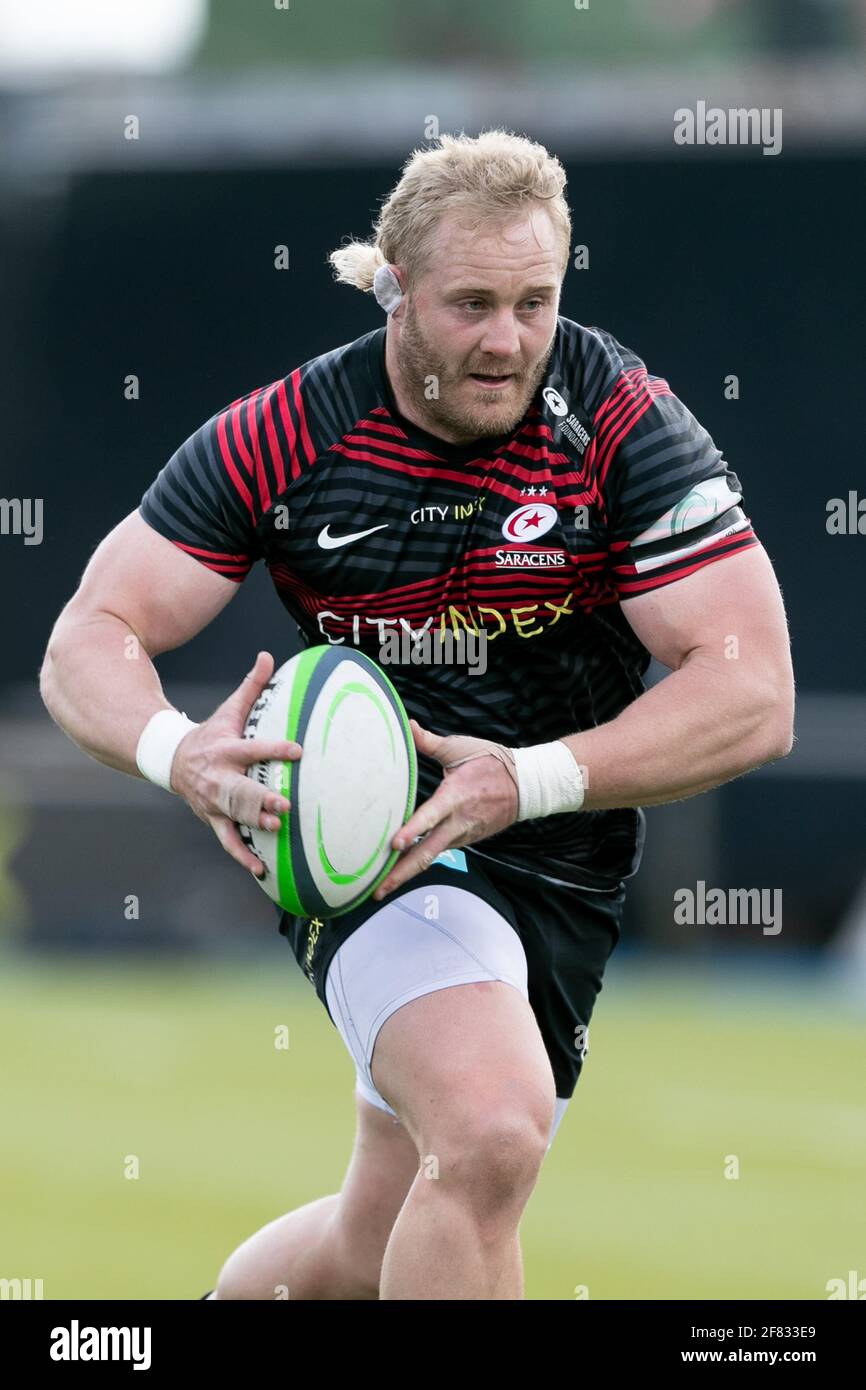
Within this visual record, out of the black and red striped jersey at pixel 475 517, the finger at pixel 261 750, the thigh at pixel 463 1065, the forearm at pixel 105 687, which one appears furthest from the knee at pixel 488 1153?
the forearm at pixel 105 687

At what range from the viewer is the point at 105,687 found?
4250 mm

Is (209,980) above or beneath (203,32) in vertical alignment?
beneath

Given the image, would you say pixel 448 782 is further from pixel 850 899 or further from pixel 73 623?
pixel 850 899

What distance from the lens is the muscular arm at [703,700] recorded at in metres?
4.08

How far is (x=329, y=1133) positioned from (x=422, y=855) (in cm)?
409

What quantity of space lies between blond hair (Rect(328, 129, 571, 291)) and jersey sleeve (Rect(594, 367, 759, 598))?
387 mm

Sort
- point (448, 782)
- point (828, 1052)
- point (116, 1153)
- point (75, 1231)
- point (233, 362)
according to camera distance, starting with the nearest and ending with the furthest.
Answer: point (448, 782), point (75, 1231), point (116, 1153), point (828, 1052), point (233, 362)

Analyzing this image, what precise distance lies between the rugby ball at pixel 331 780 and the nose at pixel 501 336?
0.71m

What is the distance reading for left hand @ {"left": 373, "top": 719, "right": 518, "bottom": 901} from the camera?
3891 mm

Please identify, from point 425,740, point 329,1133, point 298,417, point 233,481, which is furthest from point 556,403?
point 329,1133

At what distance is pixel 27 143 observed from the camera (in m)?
12.3

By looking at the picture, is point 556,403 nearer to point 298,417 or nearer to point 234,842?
point 298,417

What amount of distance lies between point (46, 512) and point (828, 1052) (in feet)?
19.8
